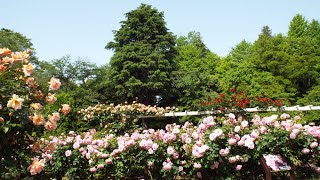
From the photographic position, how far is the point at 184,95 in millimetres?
20312

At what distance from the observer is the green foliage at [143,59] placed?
19.8 meters

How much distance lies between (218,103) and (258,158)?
5186 millimetres

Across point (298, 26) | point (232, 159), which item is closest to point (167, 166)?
point (232, 159)

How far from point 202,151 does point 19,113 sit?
2091mm

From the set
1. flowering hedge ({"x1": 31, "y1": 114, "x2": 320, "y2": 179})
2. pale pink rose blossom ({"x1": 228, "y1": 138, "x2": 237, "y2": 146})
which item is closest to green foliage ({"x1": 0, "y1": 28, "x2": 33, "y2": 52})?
flowering hedge ({"x1": 31, "y1": 114, "x2": 320, "y2": 179})

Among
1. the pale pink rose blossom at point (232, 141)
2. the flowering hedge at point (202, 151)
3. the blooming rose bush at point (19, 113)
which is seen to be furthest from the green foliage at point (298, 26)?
the blooming rose bush at point (19, 113)

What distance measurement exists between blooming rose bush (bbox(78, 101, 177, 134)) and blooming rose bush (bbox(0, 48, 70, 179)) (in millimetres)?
8174

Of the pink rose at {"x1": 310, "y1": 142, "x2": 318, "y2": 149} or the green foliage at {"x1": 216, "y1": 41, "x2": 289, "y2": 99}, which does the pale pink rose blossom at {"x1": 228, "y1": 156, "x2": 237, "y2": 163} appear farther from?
the green foliage at {"x1": 216, "y1": 41, "x2": 289, "y2": 99}

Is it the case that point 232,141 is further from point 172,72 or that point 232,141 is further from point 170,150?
point 172,72

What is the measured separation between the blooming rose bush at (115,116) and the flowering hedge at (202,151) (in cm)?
628

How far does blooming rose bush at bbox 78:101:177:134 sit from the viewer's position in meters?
11.2

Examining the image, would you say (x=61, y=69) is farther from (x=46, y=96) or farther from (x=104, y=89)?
(x=46, y=96)

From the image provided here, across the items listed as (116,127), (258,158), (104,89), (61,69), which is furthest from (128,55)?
(258,158)

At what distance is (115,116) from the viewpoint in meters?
11.5
